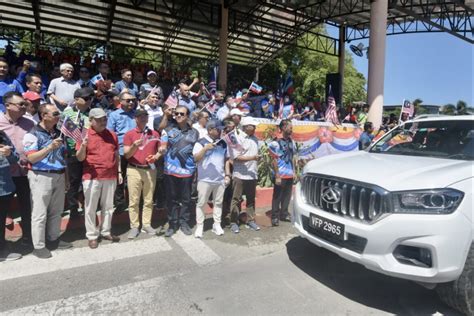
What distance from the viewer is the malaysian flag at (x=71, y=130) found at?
13.4 feet

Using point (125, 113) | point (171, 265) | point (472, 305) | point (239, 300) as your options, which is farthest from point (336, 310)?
point (125, 113)

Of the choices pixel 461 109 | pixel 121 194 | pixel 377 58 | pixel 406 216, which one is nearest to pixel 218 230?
pixel 121 194

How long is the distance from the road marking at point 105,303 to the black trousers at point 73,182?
1981mm

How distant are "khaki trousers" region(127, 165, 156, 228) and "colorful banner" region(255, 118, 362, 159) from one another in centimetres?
329

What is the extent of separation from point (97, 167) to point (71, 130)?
1.77 ft

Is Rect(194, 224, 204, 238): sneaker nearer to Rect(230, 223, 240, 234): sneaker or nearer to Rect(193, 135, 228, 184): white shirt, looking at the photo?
Rect(230, 223, 240, 234): sneaker

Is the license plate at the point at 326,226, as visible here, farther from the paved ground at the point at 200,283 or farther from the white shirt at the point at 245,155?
the white shirt at the point at 245,155

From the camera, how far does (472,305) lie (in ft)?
9.42

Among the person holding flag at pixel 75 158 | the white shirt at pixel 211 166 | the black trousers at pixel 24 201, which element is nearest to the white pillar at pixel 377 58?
the white shirt at pixel 211 166

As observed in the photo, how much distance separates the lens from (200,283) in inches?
141

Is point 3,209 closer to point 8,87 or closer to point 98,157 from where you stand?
point 98,157

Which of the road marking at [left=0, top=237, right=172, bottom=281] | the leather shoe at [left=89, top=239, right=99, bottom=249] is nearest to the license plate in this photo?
the road marking at [left=0, top=237, right=172, bottom=281]

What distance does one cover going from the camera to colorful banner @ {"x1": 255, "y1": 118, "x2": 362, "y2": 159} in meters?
7.81

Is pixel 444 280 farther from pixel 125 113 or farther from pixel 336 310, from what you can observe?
pixel 125 113
